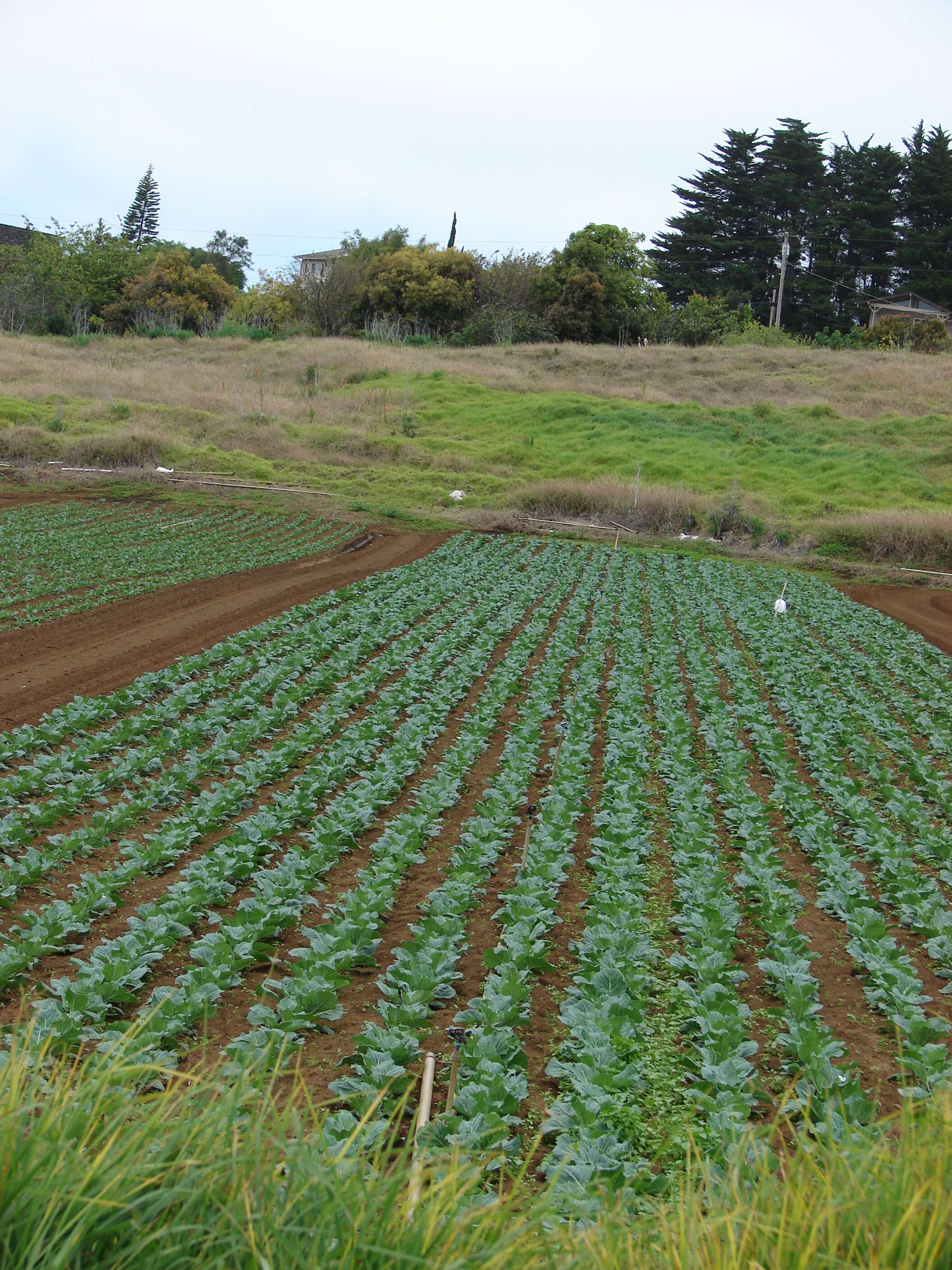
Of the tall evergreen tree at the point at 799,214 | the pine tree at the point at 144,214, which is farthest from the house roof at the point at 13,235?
the tall evergreen tree at the point at 799,214

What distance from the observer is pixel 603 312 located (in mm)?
53094

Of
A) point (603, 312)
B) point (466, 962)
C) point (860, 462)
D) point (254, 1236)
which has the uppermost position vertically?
point (603, 312)

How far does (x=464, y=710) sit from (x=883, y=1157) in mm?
8234

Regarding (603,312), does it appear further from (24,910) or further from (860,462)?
(24,910)

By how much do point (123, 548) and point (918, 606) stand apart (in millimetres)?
15874

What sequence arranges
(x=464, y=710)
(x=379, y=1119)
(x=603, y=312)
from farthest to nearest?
(x=603, y=312), (x=464, y=710), (x=379, y=1119)

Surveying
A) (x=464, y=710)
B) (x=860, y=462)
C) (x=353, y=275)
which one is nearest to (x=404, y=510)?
(x=860, y=462)

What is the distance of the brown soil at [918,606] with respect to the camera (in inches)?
659

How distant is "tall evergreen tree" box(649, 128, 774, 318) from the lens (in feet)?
192

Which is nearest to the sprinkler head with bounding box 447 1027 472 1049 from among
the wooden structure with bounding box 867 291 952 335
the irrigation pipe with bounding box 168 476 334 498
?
the irrigation pipe with bounding box 168 476 334 498

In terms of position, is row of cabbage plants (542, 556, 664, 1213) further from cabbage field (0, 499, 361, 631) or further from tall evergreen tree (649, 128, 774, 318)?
tall evergreen tree (649, 128, 774, 318)

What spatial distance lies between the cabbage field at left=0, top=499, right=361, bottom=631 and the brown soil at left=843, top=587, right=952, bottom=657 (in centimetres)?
1155

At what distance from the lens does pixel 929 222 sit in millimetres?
57094

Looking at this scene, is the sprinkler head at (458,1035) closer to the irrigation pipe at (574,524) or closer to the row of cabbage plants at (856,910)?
the row of cabbage plants at (856,910)
